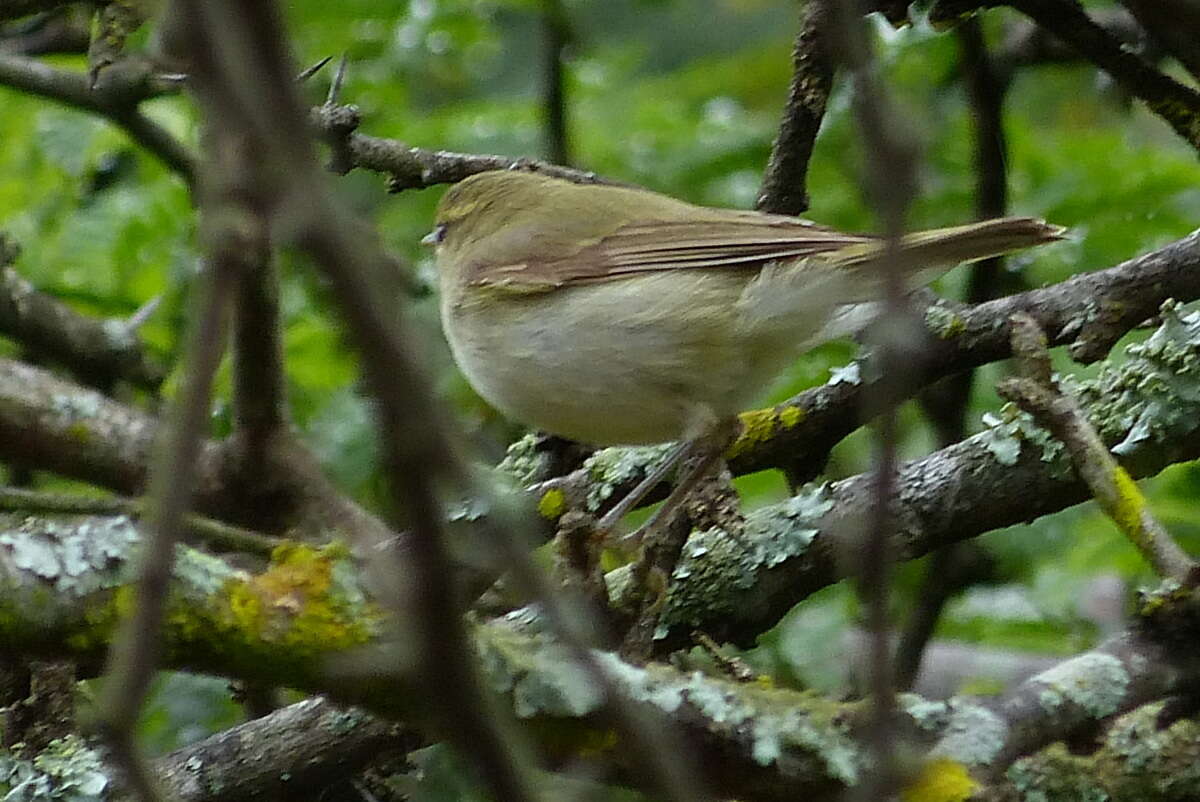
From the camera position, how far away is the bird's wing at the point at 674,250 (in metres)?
2.98

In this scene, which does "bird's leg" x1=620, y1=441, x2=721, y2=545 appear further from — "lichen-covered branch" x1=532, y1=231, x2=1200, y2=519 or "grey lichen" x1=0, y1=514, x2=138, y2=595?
"grey lichen" x1=0, y1=514, x2=138, y2=595

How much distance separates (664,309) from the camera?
3.00m

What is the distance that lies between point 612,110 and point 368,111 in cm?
74

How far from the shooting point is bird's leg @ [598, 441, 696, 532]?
2779mm

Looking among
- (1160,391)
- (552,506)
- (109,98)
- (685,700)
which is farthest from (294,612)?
(109,98)

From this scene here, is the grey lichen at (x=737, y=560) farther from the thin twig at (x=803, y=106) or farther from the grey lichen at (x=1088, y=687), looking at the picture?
the thin twig at (x=803, y=106)

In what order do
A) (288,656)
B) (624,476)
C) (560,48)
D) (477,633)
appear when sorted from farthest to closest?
(560,48)
(624,476)
(477,633)
(288,656)

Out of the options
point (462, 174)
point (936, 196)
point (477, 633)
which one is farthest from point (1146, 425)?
point (936, 196)

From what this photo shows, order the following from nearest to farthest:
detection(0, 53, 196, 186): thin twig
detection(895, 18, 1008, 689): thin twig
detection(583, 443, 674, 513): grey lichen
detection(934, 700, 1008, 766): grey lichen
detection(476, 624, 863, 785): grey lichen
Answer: detection(476, 624, 863, 785): grey lichen → detection(934, 700, 1008, 766): grey lichen → detection(583, 443, 674, 513): grey lichen → detection(895, 18, 1008, 689): thin twig → detection(0, 53, 196, 186): thin twig

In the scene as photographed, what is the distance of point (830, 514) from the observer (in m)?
2.51

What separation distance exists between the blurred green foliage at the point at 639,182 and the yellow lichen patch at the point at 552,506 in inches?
40.6

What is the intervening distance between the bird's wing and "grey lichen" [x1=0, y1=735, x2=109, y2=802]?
1.33 meters

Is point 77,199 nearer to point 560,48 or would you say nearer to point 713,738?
point 560,48

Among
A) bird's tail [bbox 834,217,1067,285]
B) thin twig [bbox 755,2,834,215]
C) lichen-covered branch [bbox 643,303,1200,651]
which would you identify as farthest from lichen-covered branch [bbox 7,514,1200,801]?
thin twig [bbox 755,2,834,215]
